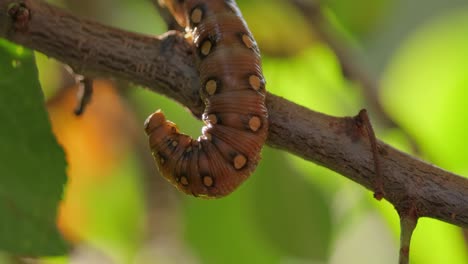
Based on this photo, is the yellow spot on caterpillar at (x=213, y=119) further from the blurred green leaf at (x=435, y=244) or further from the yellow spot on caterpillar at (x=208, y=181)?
the blurred green leaf at (x=435, y=244)

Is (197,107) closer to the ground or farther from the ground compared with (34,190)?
farther from the ground

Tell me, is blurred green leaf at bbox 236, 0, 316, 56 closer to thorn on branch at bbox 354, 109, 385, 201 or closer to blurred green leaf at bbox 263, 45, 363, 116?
blurred green leaf at bbox 263, 45, 363, 116

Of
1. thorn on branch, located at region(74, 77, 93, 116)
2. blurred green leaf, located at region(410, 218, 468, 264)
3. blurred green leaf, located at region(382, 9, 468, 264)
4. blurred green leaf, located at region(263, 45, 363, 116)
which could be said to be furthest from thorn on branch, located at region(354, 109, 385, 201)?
blurred green leaf, located at region(263, 45, 363, 116)

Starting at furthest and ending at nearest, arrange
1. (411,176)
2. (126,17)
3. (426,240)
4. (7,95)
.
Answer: (126,17)
(426,240)
(7,95)
(411,176)

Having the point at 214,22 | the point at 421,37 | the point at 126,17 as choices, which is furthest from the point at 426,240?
the point at 126,17

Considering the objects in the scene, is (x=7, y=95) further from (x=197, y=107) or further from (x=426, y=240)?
(x=426, y=240)

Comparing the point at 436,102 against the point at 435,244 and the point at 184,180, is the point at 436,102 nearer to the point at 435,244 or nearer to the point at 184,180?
the point at 435,244
